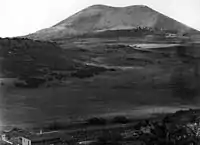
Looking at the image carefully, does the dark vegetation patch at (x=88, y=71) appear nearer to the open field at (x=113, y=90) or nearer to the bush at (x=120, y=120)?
the open field at (x=113, y=90)

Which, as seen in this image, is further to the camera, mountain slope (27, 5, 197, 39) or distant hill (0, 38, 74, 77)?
mountain slope (27, 5, 197, 39)

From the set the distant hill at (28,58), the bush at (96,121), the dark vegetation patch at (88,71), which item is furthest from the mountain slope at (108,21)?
the bush at (96,121)

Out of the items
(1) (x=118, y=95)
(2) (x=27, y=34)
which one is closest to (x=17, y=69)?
(2) (x=27, y=34)

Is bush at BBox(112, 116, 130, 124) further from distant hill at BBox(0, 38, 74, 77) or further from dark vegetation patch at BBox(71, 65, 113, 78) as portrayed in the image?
distant hill at BBox(0, 38, 74, 77)

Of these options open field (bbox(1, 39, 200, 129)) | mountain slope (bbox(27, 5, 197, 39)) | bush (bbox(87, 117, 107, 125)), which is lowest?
bush (bbox(87, 117, 107, 125))

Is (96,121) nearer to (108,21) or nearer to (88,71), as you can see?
(88,71)

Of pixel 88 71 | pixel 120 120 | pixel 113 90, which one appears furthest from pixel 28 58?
pixel 120 120

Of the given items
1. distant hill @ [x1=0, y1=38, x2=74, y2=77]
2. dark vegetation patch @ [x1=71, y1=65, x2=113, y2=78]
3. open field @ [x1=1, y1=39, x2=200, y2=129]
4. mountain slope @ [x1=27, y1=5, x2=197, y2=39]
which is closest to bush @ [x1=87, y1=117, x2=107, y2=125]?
open field @ [x1=1, y1=39, x2=200, y2=129]

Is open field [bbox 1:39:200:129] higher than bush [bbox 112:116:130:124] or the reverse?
higher
